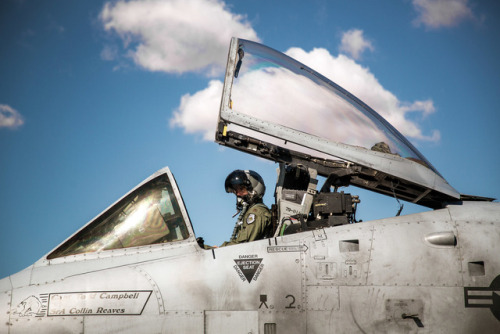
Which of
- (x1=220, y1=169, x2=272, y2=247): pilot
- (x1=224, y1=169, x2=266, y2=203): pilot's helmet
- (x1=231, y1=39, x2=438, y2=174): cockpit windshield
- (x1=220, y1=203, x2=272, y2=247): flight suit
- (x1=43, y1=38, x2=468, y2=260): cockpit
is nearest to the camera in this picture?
(x1=43, y1=38, x2=468, y2=260): cockpit

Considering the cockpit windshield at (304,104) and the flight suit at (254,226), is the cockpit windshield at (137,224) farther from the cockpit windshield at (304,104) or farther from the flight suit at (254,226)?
the cockpit windshield at (304,104)

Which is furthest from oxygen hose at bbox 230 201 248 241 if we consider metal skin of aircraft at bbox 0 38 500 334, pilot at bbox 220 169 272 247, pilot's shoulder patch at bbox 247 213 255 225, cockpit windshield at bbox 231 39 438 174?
cockpit windshield at bbox 231 39 438 174

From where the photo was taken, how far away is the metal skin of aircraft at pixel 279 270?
222 inches

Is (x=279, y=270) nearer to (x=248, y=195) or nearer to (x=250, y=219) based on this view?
(x=250, y=219)

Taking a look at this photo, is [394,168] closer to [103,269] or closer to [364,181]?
[364,181]

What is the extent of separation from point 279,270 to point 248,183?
96.9 inches

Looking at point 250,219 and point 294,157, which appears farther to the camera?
point 294,157

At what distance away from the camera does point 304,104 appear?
7230mm

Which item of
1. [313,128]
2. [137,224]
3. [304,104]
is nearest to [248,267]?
[137,224]

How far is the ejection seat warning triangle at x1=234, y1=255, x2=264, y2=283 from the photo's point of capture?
5.86 metres

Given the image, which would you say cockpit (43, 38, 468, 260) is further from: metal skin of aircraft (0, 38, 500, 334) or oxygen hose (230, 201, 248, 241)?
oxygen hose (230, 201, 248, 241)

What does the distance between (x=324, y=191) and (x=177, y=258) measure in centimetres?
256

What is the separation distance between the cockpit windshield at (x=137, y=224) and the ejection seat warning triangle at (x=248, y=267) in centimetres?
81

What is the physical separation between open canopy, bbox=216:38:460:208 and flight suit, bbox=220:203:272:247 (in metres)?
0.85
